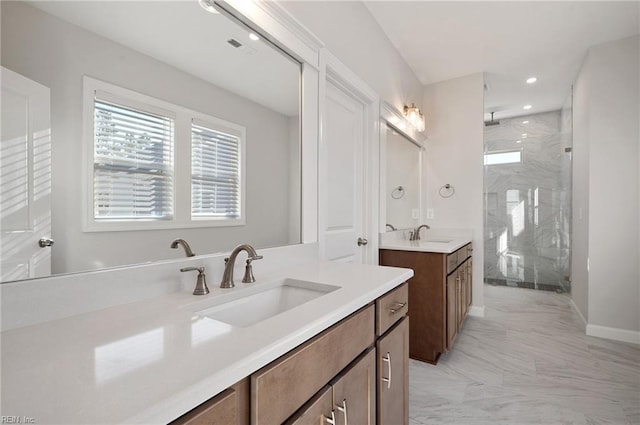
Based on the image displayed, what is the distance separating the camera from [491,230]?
16.0ft

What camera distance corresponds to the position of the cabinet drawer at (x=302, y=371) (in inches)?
23.3

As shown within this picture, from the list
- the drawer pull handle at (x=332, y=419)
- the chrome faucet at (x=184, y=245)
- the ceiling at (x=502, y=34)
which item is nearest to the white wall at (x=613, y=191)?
the ceiling at (x=502, y=34)

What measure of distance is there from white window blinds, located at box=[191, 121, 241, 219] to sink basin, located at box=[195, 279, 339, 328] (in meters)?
0.35

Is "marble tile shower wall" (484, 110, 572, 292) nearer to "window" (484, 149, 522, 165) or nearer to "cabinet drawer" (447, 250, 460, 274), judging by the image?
"window" (484, 149, 522, 165)

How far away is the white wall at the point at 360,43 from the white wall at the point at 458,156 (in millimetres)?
614

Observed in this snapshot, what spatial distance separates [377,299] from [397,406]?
52 cm

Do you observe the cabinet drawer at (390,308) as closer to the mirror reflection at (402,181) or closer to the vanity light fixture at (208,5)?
the vanity light fixture at (208,5)

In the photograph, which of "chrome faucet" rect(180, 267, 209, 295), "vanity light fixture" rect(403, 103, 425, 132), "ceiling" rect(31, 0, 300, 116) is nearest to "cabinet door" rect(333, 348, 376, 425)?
"chrome faucet" rect(180, 267, 209, 295)

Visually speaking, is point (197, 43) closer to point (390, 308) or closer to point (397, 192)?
point (390, 308)

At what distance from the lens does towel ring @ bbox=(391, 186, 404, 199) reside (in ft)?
9.23

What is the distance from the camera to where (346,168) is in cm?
216

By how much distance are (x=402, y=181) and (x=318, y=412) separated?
2615mm

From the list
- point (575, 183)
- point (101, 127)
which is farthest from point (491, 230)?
point (101, 127)

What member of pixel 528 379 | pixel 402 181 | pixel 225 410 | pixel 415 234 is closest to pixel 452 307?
pixel 528 379
